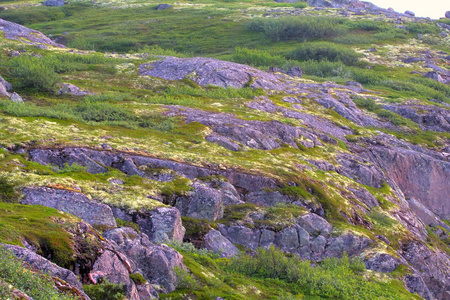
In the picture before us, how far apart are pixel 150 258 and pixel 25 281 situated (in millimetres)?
5551

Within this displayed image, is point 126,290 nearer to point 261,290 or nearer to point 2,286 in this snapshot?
point 2,286

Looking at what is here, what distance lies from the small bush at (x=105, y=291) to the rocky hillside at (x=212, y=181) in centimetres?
4

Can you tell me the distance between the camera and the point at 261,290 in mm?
15453

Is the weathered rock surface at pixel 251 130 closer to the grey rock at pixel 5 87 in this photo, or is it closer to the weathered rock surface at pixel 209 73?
the grey rock at pixel 5 87

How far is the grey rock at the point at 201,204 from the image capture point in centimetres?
2162

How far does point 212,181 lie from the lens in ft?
82.4

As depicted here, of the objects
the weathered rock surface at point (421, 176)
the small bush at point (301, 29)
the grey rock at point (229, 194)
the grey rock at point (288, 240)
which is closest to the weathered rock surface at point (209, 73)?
the weathered rock surface at point (421, 176)

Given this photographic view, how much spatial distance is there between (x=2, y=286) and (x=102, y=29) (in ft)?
426

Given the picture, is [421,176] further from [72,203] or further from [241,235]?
[72,203]

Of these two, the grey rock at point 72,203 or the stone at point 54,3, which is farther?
the stone at point 54,3

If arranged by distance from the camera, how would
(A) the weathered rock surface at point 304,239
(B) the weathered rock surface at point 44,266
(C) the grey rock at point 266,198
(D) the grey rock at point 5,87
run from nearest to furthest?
1. (B) the weathered rock surface at point 44,266
2. (A) the weathered rock surface at point 304,239
3. (C) the grey rock at point 266,198
4. (D) the grey rock at point 5,87

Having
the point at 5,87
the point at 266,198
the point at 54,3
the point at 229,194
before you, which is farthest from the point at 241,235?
the point at 54,3

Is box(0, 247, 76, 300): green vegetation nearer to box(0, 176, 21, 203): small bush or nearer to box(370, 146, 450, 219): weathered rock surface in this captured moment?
box(0, 176, 21, 203): small bush

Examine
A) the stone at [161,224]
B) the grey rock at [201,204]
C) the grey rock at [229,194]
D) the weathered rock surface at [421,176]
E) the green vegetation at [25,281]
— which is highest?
the green vegetation at [25,281]
